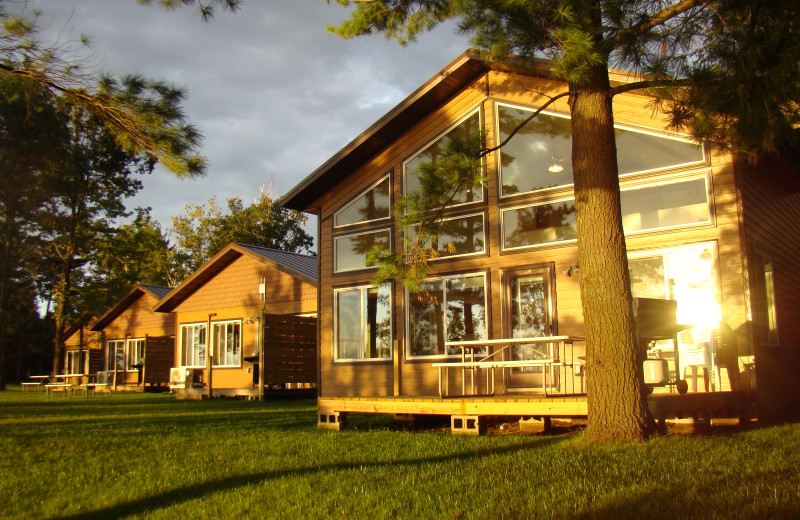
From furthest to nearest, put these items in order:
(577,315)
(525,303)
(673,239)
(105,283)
Answer: 1. (105,283)
2. (525,303)
3. (577,315)
4. (673,239)

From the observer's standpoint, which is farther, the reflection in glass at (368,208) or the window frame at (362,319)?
the reflection in glass at (368,208)

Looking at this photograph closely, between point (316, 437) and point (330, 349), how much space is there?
4.96 m

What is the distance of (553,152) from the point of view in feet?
36.0

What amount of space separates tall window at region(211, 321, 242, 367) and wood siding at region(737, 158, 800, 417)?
1455 centimetres

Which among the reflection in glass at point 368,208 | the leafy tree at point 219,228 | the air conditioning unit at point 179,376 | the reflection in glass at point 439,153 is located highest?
the leafy tree at point 219,228

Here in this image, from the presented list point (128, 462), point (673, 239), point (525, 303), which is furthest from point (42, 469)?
point (673, 239)

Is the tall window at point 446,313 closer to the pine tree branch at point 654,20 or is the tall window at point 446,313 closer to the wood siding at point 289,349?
the pine tree branch at point 654,20

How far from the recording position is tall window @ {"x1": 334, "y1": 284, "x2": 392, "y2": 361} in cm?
1242

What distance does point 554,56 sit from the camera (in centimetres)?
691

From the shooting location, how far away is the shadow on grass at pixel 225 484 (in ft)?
15.4

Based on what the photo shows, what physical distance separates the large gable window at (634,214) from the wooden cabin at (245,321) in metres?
7.79

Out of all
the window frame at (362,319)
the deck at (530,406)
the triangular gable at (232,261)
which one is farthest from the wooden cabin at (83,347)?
the deck at (530,406)

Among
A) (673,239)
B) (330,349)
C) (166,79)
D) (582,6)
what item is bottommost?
(330,349)

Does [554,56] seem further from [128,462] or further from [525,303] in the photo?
[128,462]
